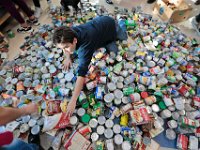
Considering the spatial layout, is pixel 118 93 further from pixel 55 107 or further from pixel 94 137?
pixel 55 107

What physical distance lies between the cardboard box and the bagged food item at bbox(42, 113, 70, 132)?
1.65m

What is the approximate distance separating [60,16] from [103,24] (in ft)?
3.40

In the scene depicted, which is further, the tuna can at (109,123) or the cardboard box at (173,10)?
the cardboard box at (173,10)

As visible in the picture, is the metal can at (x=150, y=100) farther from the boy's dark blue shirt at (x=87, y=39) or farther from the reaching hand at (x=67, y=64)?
the reaching hand at (x=67, y=64)

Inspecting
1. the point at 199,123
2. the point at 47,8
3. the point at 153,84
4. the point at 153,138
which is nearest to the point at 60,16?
the point at 47,8

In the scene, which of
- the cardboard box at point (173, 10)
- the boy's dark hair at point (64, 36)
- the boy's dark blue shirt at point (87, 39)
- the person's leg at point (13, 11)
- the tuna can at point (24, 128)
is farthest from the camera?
the cardboard box at point (173, 10)

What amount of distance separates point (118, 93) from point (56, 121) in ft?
1.71

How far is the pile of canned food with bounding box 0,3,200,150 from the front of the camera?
126cm

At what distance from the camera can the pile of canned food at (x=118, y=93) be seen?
126cm

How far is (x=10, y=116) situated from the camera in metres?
0.88

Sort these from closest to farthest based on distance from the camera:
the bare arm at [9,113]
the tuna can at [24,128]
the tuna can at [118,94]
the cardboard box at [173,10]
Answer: the bare arm at [9,113], the tuna can at [24,128], the tuna can at [118,94], the cardboard box at [173,10]

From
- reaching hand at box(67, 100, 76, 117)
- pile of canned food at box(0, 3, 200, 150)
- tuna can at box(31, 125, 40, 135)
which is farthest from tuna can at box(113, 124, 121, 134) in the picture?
tuna can at box(31, 125, 40, 135)

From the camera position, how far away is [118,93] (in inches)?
55.5

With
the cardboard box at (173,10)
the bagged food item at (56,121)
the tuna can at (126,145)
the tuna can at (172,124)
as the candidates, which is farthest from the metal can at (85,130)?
the cardboard box at (173,10)
